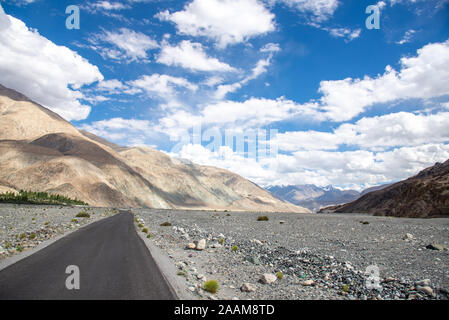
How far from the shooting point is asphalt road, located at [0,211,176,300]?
7.62m

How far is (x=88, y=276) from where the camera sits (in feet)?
30.7

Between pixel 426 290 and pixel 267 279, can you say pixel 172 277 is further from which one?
pixel 426 290

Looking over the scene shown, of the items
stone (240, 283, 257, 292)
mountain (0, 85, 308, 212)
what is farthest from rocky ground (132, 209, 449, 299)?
mountain (0, 85, 308, 212)

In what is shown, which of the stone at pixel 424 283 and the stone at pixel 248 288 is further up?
the stone at pixel 424 283

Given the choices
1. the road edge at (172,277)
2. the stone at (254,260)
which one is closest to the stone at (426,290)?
the stone at (254,260)

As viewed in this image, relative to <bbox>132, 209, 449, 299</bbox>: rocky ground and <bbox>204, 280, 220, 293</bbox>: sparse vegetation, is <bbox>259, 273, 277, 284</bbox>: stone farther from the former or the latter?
<bbox>204, 280, 220, 293</bbox>: sparse vegetation

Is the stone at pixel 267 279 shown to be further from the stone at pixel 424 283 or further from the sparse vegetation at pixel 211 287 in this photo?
the stone at pixel 424 283

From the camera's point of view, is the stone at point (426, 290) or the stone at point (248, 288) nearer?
the stone at point (426, 290)

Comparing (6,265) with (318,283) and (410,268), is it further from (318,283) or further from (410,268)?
(410,268)

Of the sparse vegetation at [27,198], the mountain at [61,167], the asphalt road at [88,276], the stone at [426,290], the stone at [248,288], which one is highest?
the mountain at [61,167]

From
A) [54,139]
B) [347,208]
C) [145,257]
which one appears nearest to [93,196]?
[54,139]

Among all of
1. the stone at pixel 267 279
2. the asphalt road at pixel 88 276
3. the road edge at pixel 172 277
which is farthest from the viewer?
the stone at pixel 267 279

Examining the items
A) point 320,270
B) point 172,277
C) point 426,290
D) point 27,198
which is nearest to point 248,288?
point 172,277

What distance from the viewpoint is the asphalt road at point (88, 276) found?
25.0 feet
